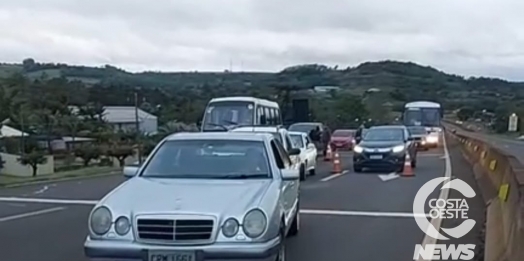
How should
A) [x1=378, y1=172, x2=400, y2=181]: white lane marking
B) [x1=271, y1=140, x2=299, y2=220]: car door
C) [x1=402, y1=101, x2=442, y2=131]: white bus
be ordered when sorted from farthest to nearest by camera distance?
[x1=402, y1=101, x2=442, y2=131]: white bus, [x1=378, y1=172, x2=400, y2=181]: white lane marking, [x1=271, y1=140, x2=299, y2=220]: car door

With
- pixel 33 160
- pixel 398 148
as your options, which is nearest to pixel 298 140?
pixel 398 148

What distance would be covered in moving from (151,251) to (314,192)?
1223 centimetres

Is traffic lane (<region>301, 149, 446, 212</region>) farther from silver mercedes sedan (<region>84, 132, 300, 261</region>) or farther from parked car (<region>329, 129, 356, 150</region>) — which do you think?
parked car (<region>329, 129, 356, 150</region>)

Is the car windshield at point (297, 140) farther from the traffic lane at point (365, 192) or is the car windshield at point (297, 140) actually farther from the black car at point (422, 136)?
the black car at point (422, 136)

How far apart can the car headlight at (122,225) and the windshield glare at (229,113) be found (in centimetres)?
2246

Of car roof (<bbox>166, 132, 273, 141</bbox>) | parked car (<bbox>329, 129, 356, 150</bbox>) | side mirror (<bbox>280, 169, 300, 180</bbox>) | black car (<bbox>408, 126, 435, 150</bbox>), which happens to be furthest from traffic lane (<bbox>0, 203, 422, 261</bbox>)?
parked car (<bbox>329, 129, 356, 150</bbox>)

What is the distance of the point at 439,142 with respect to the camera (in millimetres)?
51312

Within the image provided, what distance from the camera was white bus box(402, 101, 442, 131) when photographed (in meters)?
57.8

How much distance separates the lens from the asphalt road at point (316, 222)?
33.5 feet

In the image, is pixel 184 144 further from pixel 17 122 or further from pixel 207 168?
pixel 17 122

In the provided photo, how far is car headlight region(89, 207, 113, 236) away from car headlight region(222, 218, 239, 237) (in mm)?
1088

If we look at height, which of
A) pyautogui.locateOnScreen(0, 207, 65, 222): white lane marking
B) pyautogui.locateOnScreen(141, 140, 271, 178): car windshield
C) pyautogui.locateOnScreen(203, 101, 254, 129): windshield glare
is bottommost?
pyautogui.locateOnScreen(0, 207, 65, 222): white lane marking

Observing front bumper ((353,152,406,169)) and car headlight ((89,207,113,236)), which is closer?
car headlight ((89,207,113,236))

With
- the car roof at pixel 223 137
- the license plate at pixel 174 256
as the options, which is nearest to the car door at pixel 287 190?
the car roof at pixel 223 137
